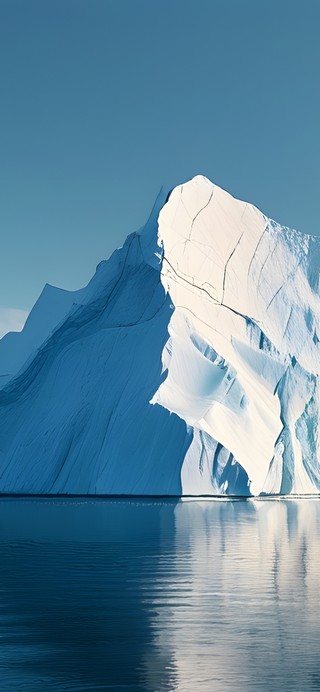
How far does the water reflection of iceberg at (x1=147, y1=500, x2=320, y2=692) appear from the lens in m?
7.04

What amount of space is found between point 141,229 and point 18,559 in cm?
2393

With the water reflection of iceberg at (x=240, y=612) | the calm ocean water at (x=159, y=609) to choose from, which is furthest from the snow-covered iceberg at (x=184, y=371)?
the water reflection of iceberg at (x=240, y=612)

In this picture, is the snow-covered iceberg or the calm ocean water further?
the snow-covered iceberg

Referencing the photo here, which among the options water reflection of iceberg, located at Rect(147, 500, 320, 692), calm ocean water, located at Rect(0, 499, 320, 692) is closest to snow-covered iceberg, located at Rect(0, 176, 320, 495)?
calm ocean water, located at Rect(0, 499, 320, 692)

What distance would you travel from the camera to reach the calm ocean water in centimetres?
700

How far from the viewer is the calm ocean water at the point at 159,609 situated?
23.0 feet

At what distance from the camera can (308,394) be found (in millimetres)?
35344

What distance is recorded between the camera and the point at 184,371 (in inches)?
1251

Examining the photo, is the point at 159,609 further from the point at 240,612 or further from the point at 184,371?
the point at 184,371

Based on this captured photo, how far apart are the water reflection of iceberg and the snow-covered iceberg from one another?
1147cm

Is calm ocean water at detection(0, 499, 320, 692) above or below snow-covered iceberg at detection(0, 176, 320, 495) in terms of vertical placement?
below

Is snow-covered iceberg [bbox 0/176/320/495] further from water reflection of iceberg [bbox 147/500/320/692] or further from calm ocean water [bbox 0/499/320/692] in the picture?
water reflection of iceberg [bbox 147/500/320/692]

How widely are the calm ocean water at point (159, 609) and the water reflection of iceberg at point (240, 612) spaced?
15 millimetres

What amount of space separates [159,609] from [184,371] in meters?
22.3
